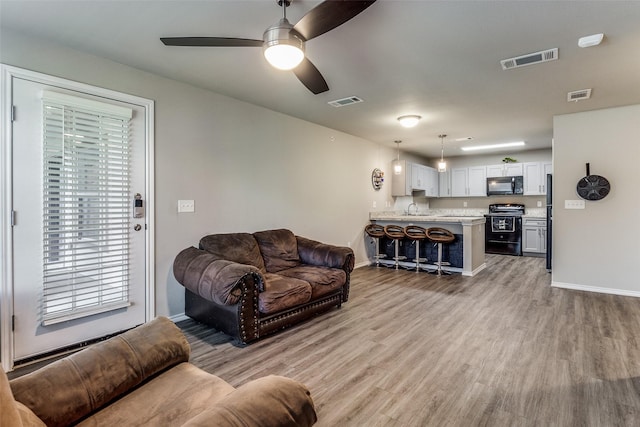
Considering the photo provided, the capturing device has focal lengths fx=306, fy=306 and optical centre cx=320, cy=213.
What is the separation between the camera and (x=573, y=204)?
4.54 m

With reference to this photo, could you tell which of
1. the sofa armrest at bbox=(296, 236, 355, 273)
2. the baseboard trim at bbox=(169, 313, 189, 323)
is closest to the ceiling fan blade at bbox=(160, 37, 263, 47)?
the sofa armrest at bbox=(296, 236, 355, 273)

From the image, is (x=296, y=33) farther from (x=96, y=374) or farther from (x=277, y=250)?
(x=277, y=250)

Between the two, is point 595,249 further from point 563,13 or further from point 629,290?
point 563,13

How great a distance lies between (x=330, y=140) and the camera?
5414mm

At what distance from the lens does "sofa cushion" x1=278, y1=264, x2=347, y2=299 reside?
3279 mm

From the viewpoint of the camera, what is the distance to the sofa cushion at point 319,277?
3.28 metres

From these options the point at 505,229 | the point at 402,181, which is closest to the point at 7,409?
the point at 402,181

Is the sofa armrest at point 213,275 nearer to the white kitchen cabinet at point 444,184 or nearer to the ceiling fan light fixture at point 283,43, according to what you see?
the ceiling fan light fixture at point 283,43

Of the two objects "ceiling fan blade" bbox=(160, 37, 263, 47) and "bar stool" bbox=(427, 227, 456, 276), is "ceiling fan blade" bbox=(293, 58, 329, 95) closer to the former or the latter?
"ceiling fan blade" bbox=(160, 37, 263, 47)

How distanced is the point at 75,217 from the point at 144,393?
2.07m

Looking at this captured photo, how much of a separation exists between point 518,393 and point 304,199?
3562 mm

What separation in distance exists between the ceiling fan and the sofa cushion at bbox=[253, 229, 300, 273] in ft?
7.29

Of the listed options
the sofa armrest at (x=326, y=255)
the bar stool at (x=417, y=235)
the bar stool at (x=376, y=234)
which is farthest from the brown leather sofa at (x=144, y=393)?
the bar stool at (x=376, y=234)

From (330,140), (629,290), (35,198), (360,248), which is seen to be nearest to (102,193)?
(35,198)
